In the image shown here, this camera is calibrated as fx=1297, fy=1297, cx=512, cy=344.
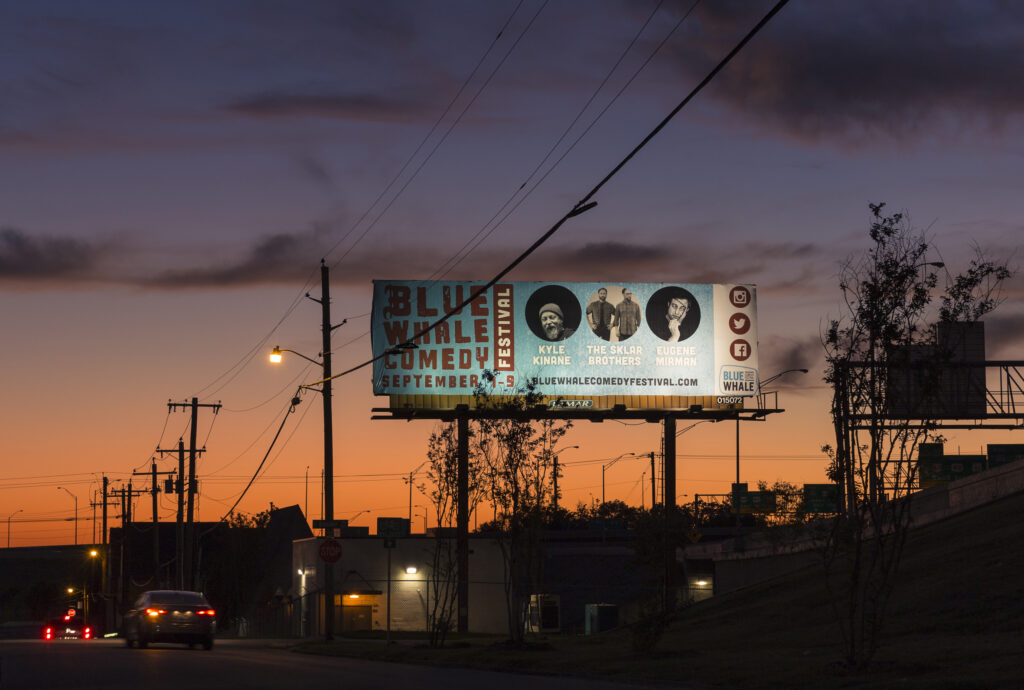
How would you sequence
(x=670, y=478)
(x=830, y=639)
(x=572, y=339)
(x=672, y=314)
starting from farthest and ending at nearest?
(x=672, y=314), (x=670, y=478), (x=572, y=339), (x=830, y=639)

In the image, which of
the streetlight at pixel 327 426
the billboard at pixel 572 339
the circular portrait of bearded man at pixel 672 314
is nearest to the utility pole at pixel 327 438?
the streetlight at pixel 327 426

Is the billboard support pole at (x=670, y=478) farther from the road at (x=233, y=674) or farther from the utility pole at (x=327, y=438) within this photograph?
the road at (x=233, y=674)

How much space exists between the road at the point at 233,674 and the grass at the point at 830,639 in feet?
6.01

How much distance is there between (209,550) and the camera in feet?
380

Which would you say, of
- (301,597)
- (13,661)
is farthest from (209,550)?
(13,661)

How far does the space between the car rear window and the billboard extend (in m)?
19.5

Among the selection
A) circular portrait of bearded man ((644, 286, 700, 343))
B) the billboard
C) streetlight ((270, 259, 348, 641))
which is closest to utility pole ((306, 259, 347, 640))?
streetlight ((270, 259, 348, 641))

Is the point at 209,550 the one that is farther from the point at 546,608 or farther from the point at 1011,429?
the point at 1011,429

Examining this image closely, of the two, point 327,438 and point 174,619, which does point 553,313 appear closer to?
point 327,438

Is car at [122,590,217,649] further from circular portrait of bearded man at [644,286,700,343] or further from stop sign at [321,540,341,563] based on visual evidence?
circular portrait of bearded man at [644,286,700,343]

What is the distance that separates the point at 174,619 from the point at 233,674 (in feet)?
35.7

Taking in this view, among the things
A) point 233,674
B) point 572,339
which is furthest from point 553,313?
point 233,674

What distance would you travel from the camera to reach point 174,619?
3219 centimetres

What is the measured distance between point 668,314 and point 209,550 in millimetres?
73443
